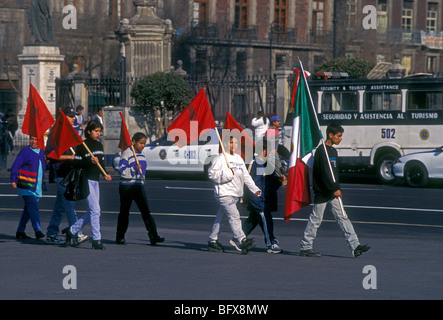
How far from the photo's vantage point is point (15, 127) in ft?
121

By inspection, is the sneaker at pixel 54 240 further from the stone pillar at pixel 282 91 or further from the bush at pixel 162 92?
the stone pillar at pixel 282 91

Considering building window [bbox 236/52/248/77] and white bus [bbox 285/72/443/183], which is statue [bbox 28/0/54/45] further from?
building window [bbox 236/52/248/77]

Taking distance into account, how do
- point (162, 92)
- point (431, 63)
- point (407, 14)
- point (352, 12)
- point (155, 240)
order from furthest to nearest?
1. point (431, 63)
2. point (407, 14)
3. point (352, 12)
4. point (162, 92)
5. point (155, 240)

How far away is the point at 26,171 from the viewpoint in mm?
13469

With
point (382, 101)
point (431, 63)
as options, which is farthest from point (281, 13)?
point (382, 101)

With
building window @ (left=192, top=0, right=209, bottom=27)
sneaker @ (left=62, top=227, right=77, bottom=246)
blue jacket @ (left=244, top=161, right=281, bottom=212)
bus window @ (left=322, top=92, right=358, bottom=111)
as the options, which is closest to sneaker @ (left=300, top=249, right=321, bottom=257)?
blue jacket @ (left=244, top=161, right=281, bottom=212)

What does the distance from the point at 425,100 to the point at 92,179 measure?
1413 cm

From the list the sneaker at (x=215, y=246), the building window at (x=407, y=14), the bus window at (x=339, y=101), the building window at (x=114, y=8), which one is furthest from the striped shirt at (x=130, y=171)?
the building window at (x=407, y=14)

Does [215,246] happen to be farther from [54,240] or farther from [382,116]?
[382,116]

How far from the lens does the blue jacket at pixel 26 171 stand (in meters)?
13.4

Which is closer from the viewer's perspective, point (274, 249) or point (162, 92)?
point (274, 249)

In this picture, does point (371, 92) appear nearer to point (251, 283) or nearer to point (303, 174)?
point (303, 174)

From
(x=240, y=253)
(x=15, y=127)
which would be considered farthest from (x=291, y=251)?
(x=15, y=127)
